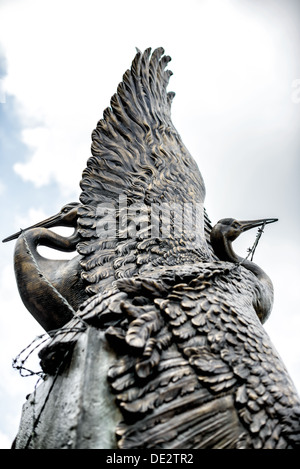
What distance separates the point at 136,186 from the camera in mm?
3295

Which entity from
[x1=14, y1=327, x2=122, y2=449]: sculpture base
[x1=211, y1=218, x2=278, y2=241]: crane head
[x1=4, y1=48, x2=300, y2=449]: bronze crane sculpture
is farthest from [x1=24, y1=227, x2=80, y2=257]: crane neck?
[x1=14, y1=327, x2=122, y2=449]: sculpture base

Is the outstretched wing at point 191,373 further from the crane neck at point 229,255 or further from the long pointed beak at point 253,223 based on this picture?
the long pointed beak at point 253,223

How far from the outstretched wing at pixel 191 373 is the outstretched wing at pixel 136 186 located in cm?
64

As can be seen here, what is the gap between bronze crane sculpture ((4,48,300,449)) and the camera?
5.60ft

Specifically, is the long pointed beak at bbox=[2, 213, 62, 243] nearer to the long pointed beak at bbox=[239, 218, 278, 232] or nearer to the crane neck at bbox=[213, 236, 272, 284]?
the crane neck at bbox=[213, 236, 272, 284]

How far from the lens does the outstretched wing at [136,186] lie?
285 centimetres

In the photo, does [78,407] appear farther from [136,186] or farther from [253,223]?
[253,223]

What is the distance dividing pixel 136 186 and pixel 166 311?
147 centimetres

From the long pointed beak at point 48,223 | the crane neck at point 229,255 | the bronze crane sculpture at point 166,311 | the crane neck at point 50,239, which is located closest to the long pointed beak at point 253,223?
the bronze crane sculpture at point 166,311

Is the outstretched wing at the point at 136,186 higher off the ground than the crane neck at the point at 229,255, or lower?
higher

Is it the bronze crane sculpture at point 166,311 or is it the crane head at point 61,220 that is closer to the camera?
the bronze crane sculpture at point 166,311
